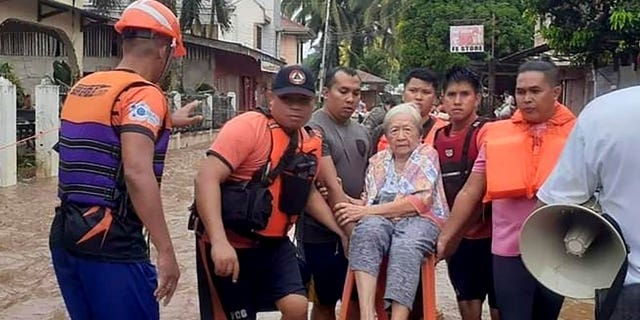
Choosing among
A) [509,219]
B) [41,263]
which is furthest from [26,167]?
[509,219]

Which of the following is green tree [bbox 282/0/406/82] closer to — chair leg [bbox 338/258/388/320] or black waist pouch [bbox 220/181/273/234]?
chair leg [bbox 338/258/388/320]

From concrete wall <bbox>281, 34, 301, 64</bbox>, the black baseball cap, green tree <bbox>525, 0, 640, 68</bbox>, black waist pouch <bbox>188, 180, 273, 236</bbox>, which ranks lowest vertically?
black waist pouch <bbox>188, 180, 273, 236</bbox>

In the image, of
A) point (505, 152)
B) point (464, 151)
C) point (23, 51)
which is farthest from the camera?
point (23, 51)

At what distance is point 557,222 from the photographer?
9.45 feet

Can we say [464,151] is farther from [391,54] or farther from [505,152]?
[391,54]

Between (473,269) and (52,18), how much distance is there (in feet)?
70.4

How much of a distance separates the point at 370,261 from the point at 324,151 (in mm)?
890

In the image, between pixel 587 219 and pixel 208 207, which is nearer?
pixel 587 219

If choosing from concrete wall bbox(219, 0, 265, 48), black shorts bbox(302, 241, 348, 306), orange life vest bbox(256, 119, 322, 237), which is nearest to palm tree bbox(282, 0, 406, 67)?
concrete wall bbox(219, 0, 265, 48)

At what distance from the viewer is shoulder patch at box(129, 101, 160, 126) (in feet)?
10.7

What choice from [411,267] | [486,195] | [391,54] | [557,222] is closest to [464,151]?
[486,195]

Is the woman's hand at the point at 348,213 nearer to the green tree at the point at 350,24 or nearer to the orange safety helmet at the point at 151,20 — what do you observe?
the orange safety helmet at the point at 151,20

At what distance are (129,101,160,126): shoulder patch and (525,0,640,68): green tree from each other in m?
13.0

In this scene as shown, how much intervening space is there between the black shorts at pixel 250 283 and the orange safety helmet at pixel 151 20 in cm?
113
